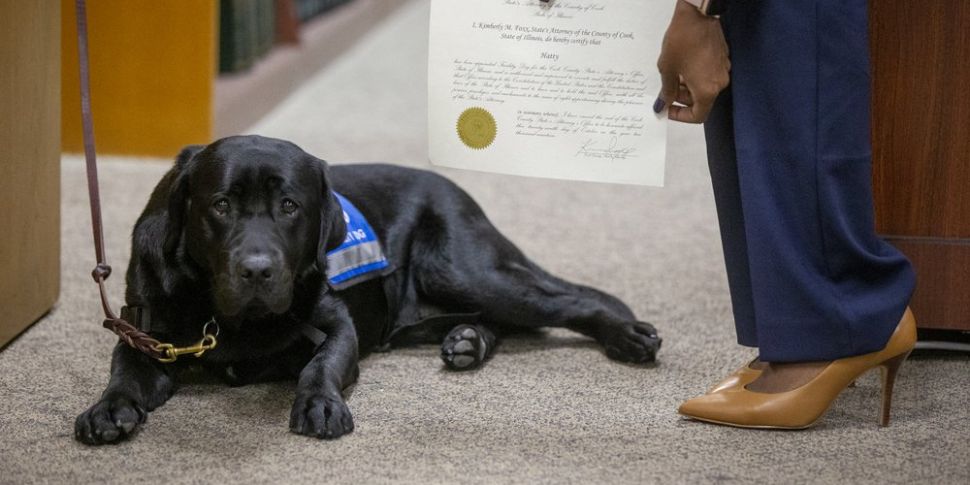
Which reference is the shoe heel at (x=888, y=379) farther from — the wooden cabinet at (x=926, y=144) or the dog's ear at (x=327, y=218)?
the dog's ear at (x=327, y=218)

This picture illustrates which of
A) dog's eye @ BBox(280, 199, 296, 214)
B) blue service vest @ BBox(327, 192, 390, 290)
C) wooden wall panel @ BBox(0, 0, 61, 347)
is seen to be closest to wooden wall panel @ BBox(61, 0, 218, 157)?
wooden wall panel @ BBox(0, 0, 61, 347)

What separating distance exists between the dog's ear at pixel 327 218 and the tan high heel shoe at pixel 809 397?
707 millimetres

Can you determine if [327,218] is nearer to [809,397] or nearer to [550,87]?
[550,87]

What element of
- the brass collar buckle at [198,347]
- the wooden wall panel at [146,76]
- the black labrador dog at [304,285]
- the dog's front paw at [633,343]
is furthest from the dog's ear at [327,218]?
the wooden wall panel at [146,76]

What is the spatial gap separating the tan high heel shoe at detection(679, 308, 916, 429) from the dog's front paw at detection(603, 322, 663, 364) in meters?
0.39

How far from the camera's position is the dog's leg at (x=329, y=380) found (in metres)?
1.86

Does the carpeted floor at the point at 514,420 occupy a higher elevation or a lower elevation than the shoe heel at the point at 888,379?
lower

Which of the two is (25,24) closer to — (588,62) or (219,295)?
(219,295)

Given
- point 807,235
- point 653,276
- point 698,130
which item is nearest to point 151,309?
point 807,235

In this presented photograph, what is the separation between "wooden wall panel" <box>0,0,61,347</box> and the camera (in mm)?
2221

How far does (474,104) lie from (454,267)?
0.45 meters

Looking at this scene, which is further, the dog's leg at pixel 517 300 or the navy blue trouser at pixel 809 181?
the dog's leg at pixel 517 300

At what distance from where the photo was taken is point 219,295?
1935mm
